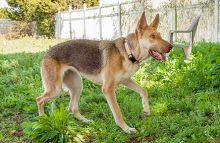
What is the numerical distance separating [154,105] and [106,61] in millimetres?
1229

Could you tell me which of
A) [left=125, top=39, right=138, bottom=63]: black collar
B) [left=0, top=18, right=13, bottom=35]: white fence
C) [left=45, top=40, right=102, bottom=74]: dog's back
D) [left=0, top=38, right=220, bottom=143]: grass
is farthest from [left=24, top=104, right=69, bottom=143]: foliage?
[left=0, top=18, right=13, bottom=35]: white fence

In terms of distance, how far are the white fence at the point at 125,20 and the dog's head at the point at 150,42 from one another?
8.89 m

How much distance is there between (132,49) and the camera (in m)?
5.30

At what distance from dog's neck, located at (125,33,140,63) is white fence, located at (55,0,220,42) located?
8.87m

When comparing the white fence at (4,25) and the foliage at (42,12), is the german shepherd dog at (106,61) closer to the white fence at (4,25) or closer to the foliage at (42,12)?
the foliage at (42,12)

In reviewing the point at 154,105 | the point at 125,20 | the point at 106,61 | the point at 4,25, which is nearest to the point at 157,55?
the point at 106,61

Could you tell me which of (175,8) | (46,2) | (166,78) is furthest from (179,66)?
(46,2)

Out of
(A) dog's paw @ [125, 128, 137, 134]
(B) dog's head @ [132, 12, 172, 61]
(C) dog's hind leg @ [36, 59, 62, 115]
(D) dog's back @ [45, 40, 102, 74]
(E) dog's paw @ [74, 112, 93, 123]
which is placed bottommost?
(E) dog's paw @ [74, 112, 93, 123]

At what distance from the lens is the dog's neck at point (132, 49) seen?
528 cm

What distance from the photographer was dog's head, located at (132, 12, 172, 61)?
5.11 meters

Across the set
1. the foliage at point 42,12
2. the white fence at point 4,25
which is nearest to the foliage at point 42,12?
the foliage at point 42,12

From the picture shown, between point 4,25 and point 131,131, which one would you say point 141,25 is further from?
point 4,25

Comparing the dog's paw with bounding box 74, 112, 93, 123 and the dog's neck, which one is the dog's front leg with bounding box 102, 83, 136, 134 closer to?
the dog's neck

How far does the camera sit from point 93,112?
6336 millimetres
